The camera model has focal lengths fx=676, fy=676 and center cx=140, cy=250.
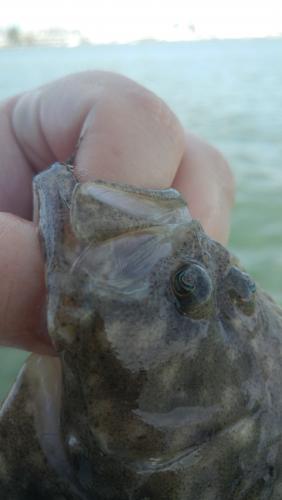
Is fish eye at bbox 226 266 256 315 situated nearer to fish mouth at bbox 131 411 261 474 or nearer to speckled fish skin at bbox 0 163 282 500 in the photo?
speckled fish skin at bbox 0 163 282 500

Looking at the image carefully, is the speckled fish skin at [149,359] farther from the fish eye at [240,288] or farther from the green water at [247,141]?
the green water at [247,141]

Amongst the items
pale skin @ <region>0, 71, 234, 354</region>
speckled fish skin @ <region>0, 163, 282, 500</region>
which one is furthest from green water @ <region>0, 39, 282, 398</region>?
speckled fish skin @ <region>0, 163, 282, 500</region>

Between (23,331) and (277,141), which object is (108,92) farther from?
(277,141)

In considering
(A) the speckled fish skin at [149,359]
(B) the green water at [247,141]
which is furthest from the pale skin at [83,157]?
(B) the green water at [247,141]

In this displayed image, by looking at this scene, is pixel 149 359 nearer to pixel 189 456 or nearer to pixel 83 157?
pixel 189 456

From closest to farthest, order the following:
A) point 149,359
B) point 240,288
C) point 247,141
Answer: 1. point 149,359
2. point 240,288
3. point 247,141

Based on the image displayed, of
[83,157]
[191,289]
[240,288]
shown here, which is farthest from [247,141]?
[191,289]
